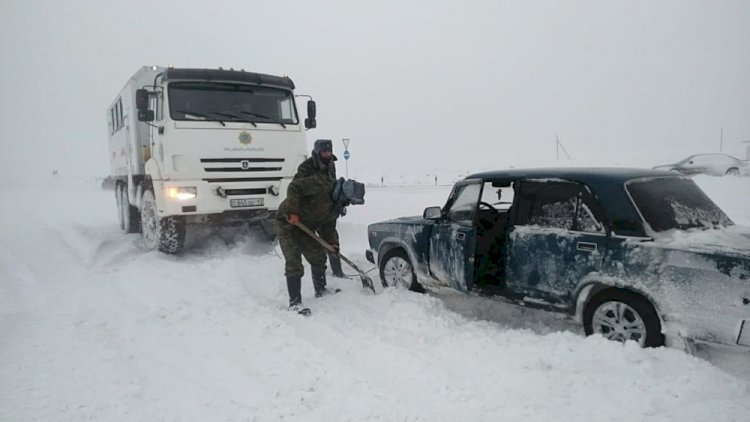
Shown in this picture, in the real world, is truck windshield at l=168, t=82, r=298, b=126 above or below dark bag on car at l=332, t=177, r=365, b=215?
above

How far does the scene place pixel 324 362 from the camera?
12.1 feet

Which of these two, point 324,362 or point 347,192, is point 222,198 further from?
point 324,362

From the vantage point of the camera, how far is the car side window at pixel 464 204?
16.2ft

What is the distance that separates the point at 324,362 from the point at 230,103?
5.45 metres

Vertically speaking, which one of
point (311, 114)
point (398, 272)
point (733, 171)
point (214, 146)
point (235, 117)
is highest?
point (311, 114)

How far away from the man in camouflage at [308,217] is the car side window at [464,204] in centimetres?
153

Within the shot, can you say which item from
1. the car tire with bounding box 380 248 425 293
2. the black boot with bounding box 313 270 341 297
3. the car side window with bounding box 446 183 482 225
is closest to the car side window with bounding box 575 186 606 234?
the car side window with bounding box 446 183 482 225

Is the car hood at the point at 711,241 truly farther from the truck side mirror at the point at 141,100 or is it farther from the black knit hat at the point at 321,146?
the truck side mirror at the point at 141,100

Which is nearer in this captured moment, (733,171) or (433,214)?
(433,214)

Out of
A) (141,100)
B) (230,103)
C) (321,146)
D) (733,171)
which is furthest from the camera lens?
(733,171)

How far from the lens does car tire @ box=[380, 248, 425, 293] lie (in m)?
5.55

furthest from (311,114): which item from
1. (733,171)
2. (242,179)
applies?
(733,171)

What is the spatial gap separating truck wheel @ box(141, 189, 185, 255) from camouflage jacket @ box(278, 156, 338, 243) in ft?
10.7

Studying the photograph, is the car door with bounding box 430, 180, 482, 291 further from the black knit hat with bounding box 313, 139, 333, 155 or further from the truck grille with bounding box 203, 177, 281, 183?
the truck grille with bounding box 203, 177, 281, 183
